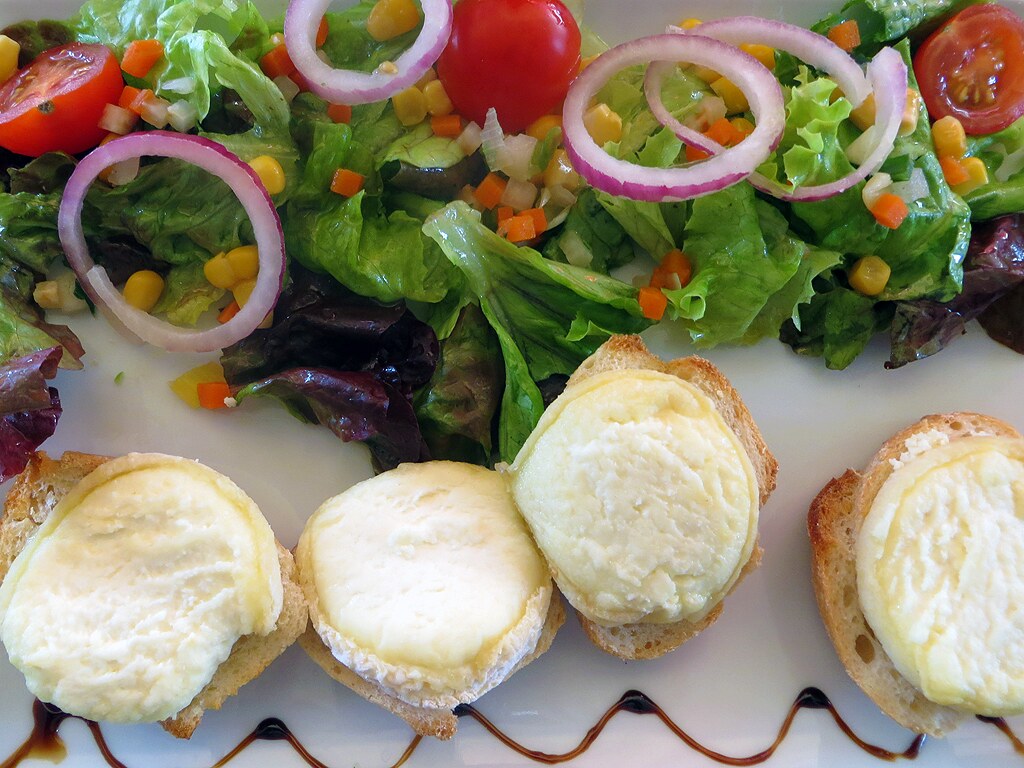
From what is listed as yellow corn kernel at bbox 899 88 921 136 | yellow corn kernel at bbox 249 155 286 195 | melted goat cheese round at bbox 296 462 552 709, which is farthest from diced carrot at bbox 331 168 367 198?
yellow corn kernel at bbox 899 88 921 136

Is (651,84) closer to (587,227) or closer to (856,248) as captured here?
(587,227)

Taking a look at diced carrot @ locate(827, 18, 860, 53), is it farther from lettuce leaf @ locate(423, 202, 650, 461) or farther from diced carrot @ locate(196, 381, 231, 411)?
diced carrot @ locate(196, 381, 231, 411)

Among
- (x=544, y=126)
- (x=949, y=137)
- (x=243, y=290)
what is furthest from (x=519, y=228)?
(x=949, y=137)

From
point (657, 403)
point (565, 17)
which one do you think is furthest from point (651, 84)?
point (657, 403)

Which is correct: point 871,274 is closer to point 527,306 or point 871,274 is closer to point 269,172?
point 527,306

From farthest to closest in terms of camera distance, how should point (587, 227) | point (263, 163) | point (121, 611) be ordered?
1. point (587, 227)
2. point (263, 163)
3. point (121, 611)
